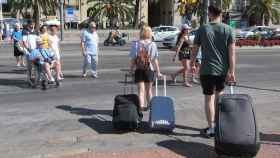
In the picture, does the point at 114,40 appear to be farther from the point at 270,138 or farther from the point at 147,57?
the point at 270,138

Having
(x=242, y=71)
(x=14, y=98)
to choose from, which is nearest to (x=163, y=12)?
(x=242, y=71)

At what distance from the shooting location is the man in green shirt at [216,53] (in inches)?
299

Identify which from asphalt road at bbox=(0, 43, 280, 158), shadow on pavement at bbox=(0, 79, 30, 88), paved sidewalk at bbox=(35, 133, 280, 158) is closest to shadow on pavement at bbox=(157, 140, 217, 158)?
paved sidewalk at bbox=(35, 133, 280, 158)

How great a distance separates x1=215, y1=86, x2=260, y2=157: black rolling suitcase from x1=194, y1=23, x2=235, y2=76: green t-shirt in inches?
31.2

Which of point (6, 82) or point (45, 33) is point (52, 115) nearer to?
point (45, 33)

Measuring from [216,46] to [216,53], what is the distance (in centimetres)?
10

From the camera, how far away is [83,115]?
9727mm

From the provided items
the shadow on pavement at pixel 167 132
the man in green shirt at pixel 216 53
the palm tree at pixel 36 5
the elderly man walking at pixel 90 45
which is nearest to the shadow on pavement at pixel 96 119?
the shadow on pavement at pixel 167 132

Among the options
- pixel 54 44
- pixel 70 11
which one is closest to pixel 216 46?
pixel 54 44

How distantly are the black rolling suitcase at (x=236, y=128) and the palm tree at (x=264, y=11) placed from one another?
6639 cm

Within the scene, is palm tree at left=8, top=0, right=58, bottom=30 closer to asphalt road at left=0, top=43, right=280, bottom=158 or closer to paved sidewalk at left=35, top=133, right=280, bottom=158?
asphalt road at left=0, top=43, right=280, bottom=158

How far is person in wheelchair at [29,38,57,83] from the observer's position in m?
13.3

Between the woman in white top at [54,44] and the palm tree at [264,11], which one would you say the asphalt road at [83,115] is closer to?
the woman in white top at [54,44]

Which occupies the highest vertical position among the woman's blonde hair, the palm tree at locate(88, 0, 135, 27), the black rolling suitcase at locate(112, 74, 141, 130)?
the palm tree at locate(88, 0, 135, 27)
